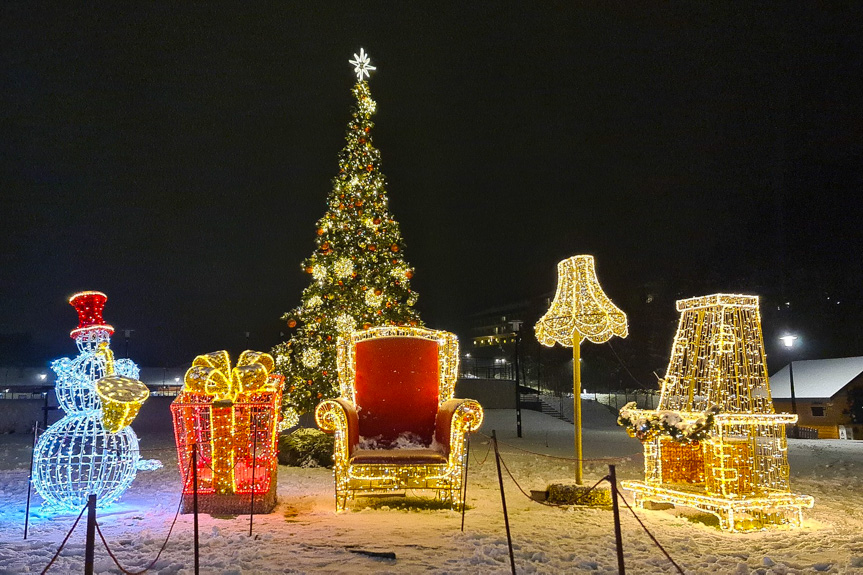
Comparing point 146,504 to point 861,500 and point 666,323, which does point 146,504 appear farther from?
point 666,323

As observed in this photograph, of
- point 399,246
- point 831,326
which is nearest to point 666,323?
point 831,326

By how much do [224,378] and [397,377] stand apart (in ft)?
5.49

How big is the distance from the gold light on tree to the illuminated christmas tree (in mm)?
4924

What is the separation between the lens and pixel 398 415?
5988mm

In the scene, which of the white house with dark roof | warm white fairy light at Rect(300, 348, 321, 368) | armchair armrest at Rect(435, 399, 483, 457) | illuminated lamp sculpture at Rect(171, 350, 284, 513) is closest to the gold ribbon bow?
illuminated lamp sculpture at Rect(171, 350, 284, 513)

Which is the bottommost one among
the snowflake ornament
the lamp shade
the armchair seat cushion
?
the armchair seat cushion

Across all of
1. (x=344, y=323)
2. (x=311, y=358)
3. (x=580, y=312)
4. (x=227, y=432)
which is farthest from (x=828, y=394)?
(x=227, y=432)

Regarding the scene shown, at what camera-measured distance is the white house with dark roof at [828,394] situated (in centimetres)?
1909

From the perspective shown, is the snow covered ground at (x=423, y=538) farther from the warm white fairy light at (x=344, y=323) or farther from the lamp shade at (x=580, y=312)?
the warm white fairy light at (x=344, y=323)

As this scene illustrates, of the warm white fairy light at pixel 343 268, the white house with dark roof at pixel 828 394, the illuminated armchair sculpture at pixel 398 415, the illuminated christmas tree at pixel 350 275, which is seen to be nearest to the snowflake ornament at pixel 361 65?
the illuminated christmas tree at pixel 350 275

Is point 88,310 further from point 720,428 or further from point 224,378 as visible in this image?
point 720,428

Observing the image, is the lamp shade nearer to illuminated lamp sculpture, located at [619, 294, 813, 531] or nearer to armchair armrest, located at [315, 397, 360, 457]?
illuminated lamp sculpture, located at [619, 294, 813, 531]

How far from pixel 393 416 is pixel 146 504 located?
2418 millimetres

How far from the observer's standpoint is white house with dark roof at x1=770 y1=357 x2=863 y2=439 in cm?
1909
